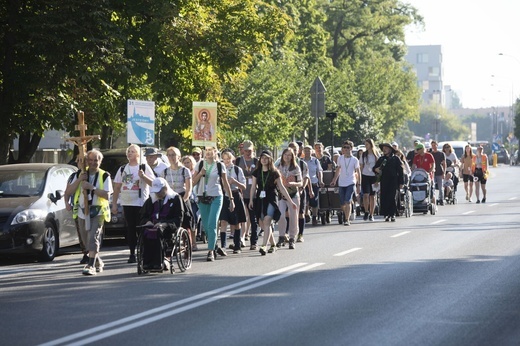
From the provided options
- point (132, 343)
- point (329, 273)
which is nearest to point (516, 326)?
point (132, 343)

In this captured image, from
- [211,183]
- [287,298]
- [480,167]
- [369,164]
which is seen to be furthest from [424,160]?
[287,298]

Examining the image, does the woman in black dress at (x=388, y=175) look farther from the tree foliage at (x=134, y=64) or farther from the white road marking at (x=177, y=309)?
the white road marking at (x=177, y=309)

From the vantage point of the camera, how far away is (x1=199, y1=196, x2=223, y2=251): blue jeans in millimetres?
18172

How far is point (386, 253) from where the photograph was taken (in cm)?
1902

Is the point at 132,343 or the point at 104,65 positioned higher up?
the point at 104,65

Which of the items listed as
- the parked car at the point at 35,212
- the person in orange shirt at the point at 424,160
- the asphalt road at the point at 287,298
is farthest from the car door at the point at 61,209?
the person in orange shirt at the point at 424,160

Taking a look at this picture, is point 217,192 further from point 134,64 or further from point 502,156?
point 502,156

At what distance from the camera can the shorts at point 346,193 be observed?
26.7m

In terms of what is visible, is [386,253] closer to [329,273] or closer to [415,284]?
[329,273]

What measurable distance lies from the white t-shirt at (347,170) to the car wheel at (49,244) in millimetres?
8752

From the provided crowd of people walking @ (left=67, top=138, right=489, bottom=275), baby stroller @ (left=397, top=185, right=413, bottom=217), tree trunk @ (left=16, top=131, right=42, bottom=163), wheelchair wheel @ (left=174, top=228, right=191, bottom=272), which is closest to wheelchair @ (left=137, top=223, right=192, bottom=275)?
wheelchair wheel @ (left=174, top=228, right=191, bottom=272)

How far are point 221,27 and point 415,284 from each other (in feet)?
58.6

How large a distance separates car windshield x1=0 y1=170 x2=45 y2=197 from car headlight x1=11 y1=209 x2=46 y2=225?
2.20 ft

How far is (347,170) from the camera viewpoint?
87.8 feet
